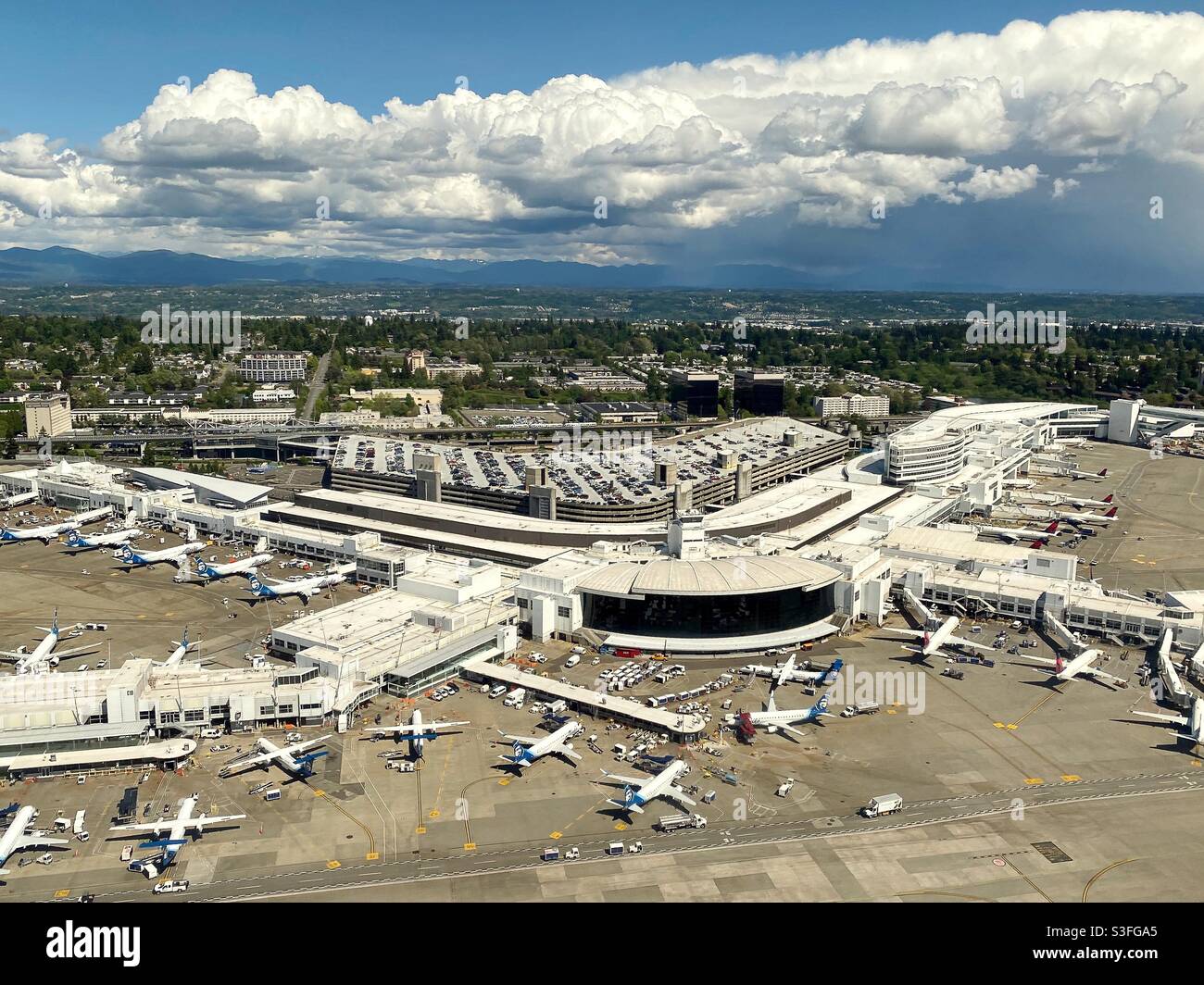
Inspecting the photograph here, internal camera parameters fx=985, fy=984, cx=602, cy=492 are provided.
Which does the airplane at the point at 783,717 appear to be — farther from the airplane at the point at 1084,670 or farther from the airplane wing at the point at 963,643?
the airplane at the point at 1084,670

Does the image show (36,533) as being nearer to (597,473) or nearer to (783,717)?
(597,473)

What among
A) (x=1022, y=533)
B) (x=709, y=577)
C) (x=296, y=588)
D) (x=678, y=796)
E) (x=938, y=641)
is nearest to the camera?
(x=678, y=796)

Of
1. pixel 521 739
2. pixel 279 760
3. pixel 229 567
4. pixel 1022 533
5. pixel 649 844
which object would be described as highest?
pixel 1022 533

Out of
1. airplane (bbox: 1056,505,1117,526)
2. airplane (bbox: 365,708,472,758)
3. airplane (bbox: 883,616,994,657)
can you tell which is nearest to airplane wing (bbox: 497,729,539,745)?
airplane (bbox: 365,708,472,758)

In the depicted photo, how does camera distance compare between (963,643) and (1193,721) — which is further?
(963,643)

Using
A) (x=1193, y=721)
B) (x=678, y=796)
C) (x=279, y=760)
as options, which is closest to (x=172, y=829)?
(x=279, y=760)

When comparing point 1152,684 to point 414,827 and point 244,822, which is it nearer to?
point 414,827

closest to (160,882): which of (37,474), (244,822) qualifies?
(244,822)
